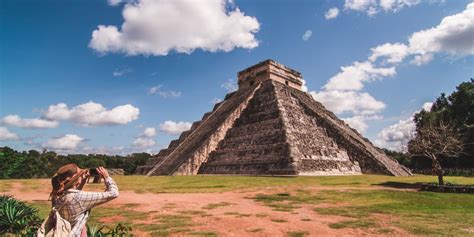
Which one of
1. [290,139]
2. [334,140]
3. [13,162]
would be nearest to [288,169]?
[290,139]

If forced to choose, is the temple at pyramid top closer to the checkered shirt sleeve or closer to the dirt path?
the dirt path

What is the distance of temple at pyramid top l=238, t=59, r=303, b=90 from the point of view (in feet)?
97.4

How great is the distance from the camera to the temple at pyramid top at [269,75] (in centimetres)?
2969

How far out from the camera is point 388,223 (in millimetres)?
6219

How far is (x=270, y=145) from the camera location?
1945 centimetres

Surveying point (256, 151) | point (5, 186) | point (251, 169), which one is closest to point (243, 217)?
point (251, 169)

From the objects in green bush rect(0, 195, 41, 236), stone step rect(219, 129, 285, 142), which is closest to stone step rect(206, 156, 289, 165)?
stone step rect(219, 129, 285, 142)

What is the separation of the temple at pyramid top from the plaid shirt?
89.3 ft

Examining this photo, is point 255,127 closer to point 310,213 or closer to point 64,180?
point 310,213

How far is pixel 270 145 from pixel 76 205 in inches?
674

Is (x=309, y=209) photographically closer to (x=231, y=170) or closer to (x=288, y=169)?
(x=288, y=169)

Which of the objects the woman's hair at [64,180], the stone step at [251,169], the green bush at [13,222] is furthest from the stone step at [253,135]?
the woman's hair at [64,180]

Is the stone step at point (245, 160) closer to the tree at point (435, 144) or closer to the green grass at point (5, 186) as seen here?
the tree at point (435, 144)

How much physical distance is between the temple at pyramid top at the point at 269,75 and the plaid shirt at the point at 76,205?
2723cm
